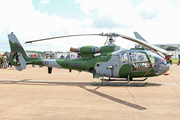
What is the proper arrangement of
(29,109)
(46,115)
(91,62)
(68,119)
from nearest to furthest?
(68,119)
(46,115)
(29,109)
(91,62)

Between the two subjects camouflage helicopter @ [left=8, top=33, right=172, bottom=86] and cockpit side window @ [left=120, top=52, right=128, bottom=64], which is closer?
camouflage helicopter @ [left=8, top=33, right=172, bottom=86]

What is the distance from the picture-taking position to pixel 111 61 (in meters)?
10.6

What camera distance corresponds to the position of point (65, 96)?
25.8 ft

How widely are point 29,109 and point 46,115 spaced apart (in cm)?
98

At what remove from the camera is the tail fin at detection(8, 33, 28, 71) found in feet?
41.3

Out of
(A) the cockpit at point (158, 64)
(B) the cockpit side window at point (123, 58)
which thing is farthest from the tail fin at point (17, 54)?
(A) the cockpit at point (158, 64)

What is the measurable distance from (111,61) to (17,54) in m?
7.16

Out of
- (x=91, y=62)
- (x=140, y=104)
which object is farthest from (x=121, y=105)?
(x=91, y=62)

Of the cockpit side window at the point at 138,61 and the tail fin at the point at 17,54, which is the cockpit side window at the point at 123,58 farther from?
the tail fin at the point at 17,54

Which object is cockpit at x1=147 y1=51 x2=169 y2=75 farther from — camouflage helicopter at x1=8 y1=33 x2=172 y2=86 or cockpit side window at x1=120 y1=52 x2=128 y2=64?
cockpit side window at x1=120 y1=52 x2=128 y2=64

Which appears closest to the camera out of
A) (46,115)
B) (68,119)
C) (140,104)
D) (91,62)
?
(68,119)

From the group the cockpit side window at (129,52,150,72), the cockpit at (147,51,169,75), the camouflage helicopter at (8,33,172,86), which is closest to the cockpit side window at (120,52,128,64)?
the camouflage helicopter at (8,33,172,86)

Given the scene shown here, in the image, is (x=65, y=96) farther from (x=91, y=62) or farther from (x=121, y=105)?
(x=91, y=62)

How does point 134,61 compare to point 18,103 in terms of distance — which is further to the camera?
point 134,61
